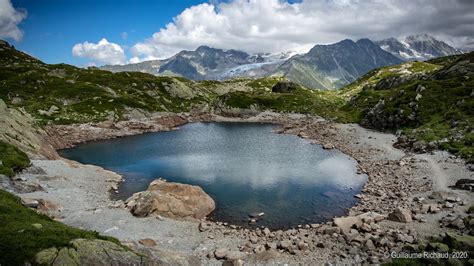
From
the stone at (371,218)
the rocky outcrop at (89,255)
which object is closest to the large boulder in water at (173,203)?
the stone at (371,218)

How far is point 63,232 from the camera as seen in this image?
20.0 meters

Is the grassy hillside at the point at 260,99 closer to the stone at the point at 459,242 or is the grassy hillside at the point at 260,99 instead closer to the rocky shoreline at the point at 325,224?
the rocky shoreline at the point at 325,224

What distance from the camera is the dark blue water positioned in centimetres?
4247

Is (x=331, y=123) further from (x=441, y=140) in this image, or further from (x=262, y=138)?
(x=441, y=140)

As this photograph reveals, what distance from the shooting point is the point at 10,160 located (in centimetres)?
4219

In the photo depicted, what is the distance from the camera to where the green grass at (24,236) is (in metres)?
16.4

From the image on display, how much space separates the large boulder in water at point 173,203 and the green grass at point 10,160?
14.9 m

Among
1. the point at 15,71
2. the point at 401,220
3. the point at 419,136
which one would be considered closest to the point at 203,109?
the point at 15,71

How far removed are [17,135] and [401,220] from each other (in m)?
59.2

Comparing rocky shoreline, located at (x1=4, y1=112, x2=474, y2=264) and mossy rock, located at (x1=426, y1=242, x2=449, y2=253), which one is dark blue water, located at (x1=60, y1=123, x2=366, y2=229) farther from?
mossy rock, located at (x1=426, y1=242, x2=449, y2=253)

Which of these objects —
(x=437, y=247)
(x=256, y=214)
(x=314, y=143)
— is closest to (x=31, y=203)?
(x=256, y=214)

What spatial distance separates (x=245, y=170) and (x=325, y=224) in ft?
88.6

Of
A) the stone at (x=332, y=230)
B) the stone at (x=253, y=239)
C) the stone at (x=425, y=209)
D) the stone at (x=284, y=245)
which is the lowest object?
the stone at (x=253, y=239)

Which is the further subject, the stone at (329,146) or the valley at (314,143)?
the stone at (329,146)
